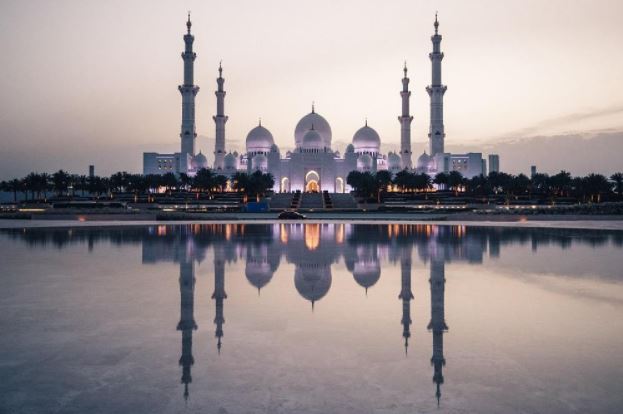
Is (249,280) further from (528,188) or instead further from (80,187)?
(80,187)

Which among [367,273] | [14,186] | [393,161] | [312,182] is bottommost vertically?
[367,273]

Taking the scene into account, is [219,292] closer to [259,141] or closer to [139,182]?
[139,182]

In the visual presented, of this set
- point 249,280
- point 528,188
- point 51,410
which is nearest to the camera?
point 51,410

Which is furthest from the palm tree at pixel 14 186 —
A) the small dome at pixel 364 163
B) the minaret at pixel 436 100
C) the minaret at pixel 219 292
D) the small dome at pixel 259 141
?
the minaret at pixel 219 292

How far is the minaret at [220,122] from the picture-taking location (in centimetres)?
8119

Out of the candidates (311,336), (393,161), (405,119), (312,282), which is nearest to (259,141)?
(393,161)

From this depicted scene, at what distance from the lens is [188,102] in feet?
232

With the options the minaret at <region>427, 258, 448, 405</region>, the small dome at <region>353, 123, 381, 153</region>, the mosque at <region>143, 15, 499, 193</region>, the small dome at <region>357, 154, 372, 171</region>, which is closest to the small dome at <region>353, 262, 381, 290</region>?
the minaret at <region>427, 258, 448, 405</region>

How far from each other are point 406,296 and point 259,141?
77705 mm

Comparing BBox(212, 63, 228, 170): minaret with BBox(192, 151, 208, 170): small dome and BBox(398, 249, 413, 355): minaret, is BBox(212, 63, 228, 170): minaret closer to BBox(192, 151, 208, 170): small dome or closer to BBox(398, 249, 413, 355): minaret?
BBox(192, 151, 208, 170): small dome

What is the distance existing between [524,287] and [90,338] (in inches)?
281

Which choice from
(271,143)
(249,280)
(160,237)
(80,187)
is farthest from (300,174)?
(249,280)

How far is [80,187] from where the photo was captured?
245 feet

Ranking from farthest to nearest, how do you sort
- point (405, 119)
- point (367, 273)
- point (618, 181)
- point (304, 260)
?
point (405, 119), point (618, 181), point (304, 260), point (367, 273)
